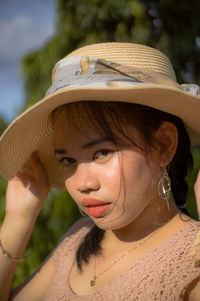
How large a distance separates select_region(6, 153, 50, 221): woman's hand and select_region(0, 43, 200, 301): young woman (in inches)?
9.3

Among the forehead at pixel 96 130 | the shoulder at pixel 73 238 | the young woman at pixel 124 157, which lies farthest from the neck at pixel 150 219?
the shoulder at pixel 73 238

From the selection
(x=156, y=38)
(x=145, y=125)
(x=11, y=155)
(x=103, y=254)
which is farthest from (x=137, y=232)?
(x=156, y=38)

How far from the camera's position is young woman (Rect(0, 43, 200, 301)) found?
152 cm

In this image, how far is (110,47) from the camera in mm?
1689

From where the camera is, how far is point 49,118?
1.91 metres

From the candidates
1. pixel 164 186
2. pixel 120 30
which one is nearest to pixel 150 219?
pixel 164 186

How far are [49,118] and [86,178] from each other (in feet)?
1.35

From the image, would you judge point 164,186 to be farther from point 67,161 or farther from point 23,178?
point 23,178

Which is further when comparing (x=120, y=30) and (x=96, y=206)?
(x=120, y=30)

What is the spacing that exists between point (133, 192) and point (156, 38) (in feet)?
11.9

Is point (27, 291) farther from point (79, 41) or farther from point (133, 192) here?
point (79, 41)

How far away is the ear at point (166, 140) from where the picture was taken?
173 centimetres

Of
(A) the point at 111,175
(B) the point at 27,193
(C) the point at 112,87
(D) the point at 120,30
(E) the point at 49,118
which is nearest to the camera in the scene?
(C) the point at 112,87

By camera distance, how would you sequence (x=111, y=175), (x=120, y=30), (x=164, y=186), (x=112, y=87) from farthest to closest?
(x=120, y=30)
(x=164, y=186)
(x=111, y=175)
(x=112, y=87)
